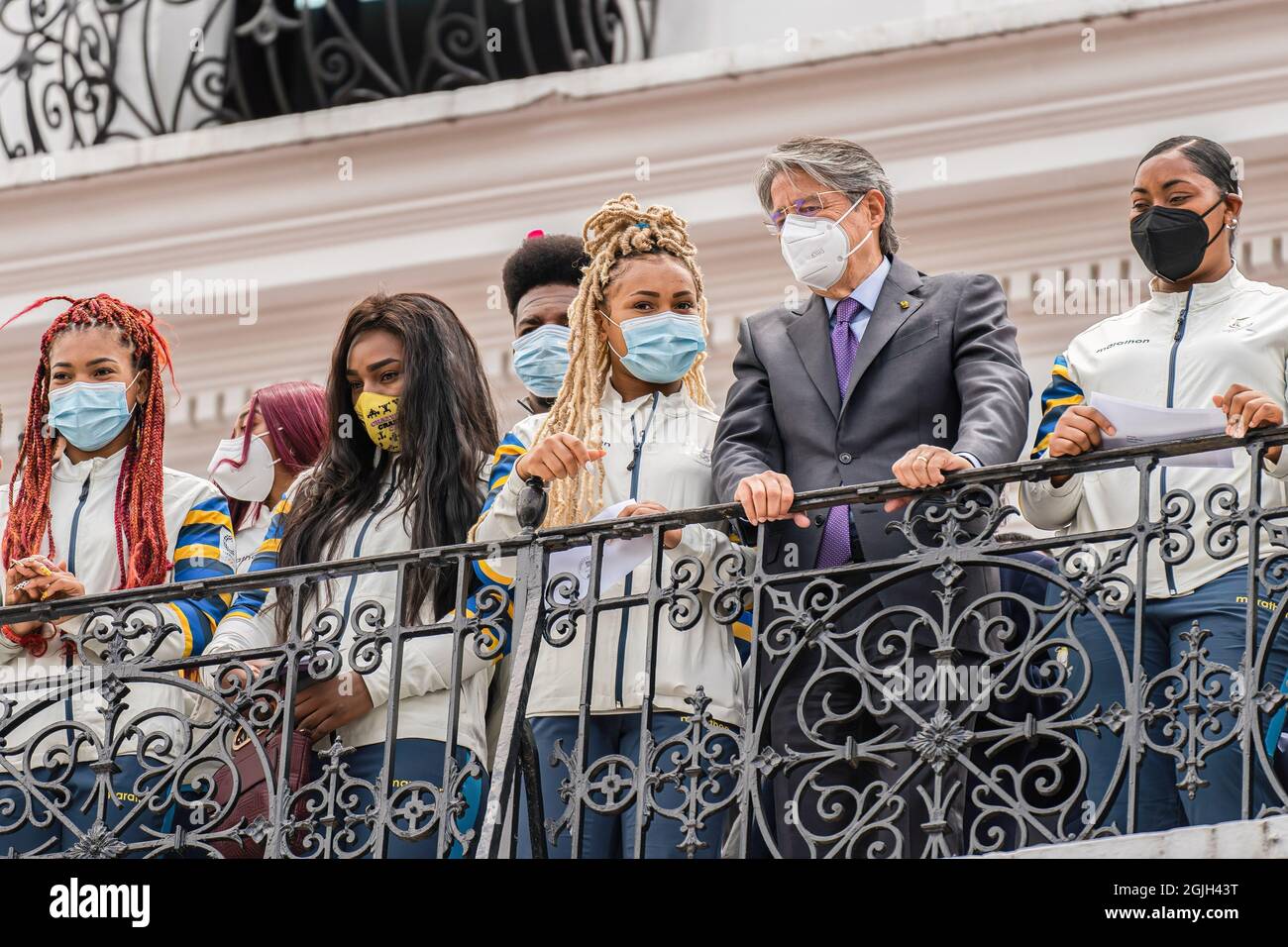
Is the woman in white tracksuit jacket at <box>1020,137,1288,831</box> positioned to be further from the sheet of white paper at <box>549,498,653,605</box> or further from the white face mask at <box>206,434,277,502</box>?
the white face mask at <box>206,434,277,502</box>

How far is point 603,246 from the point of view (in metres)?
8.48

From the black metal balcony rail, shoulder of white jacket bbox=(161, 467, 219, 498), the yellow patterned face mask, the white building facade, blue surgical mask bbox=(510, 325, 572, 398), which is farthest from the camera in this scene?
the black metal balcony rail

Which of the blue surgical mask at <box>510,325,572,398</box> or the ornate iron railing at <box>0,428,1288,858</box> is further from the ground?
the blue surgical mask at <box>510,325,572,398</box>

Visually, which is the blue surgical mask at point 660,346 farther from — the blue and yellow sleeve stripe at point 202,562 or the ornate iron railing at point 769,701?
the blue and yellow sleeve stripe at point 202,562

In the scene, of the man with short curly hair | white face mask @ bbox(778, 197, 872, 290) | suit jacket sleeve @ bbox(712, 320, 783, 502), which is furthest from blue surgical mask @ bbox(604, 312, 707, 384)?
the man with short curly hair

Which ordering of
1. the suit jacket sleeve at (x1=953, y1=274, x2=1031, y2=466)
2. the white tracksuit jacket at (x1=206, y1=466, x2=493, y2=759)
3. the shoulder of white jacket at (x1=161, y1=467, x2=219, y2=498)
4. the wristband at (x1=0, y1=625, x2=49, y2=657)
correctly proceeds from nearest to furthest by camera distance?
the suit jacket sleeve at (x1=953, y1=274, x2=1031, y2=466), the white tracksuit jacket at (x1=206, y1=466, x2=493, y2=759), the wristband at (x1=0, y1=625, x2=49, y2=657), the shoulder of white jacket at (x1=161, y1=467, x2=219, y2=498)

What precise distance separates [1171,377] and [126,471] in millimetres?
3126

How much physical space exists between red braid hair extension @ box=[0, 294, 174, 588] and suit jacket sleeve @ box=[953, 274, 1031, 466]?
2.37 meters

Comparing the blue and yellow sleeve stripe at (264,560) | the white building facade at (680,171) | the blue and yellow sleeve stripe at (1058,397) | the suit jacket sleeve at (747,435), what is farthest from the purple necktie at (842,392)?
the white building facade at (680,171)

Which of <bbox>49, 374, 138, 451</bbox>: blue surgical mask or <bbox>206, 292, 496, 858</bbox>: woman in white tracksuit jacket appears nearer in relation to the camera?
<bbox>206, 292, 496, 858</bbox>: woman in white tracksuit jacket

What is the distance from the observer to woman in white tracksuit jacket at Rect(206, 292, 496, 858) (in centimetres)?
796

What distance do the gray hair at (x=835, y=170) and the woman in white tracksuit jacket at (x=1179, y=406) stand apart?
0.67 metres

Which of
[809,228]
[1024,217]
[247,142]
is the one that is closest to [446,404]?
[809,228]
